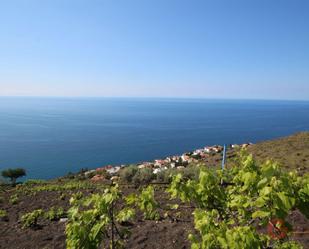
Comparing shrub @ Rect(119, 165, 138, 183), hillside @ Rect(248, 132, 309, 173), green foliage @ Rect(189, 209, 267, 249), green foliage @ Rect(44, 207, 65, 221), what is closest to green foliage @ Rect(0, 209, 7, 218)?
green foliage @ Rect(44, 207, 65, 221)

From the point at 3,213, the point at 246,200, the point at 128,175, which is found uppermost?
the point at 246,200

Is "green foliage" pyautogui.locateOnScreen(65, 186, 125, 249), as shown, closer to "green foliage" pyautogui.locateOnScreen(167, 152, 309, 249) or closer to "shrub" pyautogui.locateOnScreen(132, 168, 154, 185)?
"green foliage" pyautogui.locateOnScreen(167, 152, 309, 249)

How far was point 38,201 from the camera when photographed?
1041 centimetres

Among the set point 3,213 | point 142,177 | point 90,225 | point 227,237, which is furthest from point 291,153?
point 90,225

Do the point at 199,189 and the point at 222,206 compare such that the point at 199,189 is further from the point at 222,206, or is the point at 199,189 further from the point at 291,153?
the point at 291,153

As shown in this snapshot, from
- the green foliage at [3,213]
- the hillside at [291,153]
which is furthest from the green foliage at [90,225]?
the hillside at [291,153]

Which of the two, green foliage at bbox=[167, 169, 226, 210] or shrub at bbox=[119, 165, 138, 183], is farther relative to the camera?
shrub at bbox=[119, 165, 138, 183]

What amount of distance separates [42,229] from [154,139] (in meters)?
74.9

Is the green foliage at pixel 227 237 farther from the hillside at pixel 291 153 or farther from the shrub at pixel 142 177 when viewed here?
the hillside at pixel 291 153

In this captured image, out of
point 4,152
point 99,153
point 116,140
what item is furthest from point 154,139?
point 4,152

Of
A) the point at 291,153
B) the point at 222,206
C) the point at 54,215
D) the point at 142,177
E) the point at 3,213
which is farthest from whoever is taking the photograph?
the point at 291,153

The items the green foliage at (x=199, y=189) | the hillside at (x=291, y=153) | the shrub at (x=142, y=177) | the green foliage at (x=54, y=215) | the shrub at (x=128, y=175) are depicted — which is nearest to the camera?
the green foliage at (x=199, y=189)

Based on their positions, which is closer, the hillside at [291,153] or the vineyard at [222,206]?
the vineyard at [222,206]

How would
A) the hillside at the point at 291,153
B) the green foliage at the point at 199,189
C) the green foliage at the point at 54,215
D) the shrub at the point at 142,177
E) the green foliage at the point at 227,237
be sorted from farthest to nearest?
the hillside at the point at 291,153
the shrub at the point at 142,177
the green foliage at the point at 54,215
the green foliage at the point at 199,189
the green foliage at the point at 227,237
